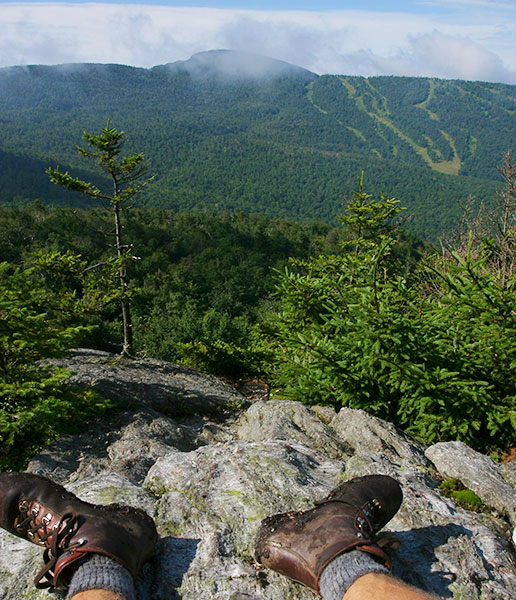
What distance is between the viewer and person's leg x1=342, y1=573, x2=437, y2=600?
2.12m

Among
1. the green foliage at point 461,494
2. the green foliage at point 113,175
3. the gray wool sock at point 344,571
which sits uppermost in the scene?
the green foliage at point 113,175

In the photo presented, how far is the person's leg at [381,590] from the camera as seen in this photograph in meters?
2.12

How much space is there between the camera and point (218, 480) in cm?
349

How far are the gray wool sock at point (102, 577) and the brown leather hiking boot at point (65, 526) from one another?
4 centimetres

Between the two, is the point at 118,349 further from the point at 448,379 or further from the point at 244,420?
the point at 448,379

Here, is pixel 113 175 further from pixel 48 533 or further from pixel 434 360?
pixel 48 533

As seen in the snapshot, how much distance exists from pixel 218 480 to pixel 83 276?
9282 millimetres

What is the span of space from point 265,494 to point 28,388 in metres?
3.44

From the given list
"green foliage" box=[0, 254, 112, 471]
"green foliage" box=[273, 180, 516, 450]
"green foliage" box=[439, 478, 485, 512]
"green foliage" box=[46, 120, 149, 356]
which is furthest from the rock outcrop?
"green foliage" box=[46, 120, 149, 356]

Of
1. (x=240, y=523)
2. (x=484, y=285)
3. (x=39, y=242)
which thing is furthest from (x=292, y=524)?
(x=39, y=242)

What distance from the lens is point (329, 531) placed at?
2586 millimetres

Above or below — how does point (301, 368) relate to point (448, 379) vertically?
below

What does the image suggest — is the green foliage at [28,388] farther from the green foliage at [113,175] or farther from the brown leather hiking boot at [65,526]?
the green foliage at [113,175]

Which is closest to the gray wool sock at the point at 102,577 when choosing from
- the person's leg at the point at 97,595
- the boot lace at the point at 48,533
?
the person's leg at the point at 97,595
